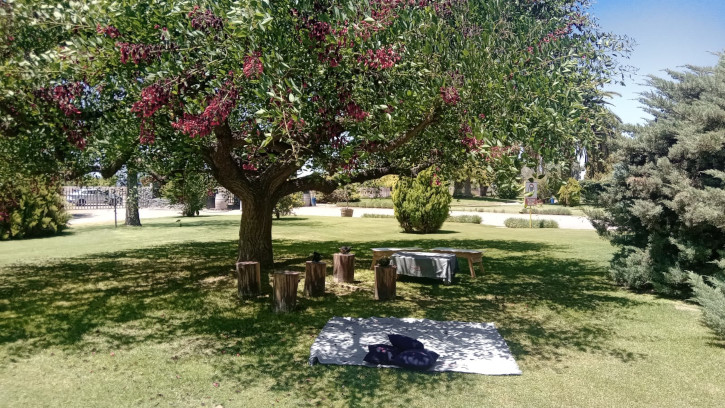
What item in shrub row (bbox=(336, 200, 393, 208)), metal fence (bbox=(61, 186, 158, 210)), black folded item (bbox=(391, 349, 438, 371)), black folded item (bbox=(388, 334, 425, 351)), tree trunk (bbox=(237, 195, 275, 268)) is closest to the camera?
black folded item (bbox=(391, 349, 438, 371))

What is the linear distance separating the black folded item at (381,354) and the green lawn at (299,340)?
0.20 m

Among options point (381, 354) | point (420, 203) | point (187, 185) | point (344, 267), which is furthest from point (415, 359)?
point (420, 203)

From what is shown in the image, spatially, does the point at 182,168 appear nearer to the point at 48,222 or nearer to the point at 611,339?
the point at 611,339

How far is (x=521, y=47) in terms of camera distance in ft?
27.9

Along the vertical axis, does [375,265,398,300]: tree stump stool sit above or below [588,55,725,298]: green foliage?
below

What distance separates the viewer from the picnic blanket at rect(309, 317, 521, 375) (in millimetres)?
6633

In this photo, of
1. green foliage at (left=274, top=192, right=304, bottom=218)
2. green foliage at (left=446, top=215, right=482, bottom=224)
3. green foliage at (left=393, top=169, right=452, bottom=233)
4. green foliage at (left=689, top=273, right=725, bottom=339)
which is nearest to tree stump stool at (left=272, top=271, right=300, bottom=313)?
green foliage at (left=689, top=273, right=725, bottom=339)

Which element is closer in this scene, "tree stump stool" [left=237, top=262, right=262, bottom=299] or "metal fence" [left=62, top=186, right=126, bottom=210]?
"tree stump stool" [left=237, top=262, right=262, bottom=299]

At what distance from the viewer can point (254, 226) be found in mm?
13117

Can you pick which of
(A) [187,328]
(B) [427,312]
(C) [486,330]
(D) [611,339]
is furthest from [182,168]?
(D) [611,339]

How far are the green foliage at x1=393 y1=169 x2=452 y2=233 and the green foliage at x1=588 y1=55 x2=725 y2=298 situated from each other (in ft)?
41.8

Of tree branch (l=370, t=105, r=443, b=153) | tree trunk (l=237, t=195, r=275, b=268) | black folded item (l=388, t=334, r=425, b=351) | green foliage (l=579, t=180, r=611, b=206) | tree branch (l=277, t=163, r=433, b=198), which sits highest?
tree branch (l=370, t=105, r=443, b=153)

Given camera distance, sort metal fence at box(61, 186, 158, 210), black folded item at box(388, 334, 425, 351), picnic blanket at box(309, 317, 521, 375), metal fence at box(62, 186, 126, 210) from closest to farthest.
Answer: picnic blanket at box(309, 317, 521, 375), black folded item at box(388, 334, 425, 351), metal fence at box(61, 186, 158, 210), metal fence at box(62, 186, 126, 210)

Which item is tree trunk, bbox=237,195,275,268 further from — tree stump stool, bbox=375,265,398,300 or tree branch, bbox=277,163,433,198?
tree stump stool, bbox=375,265,398,300
